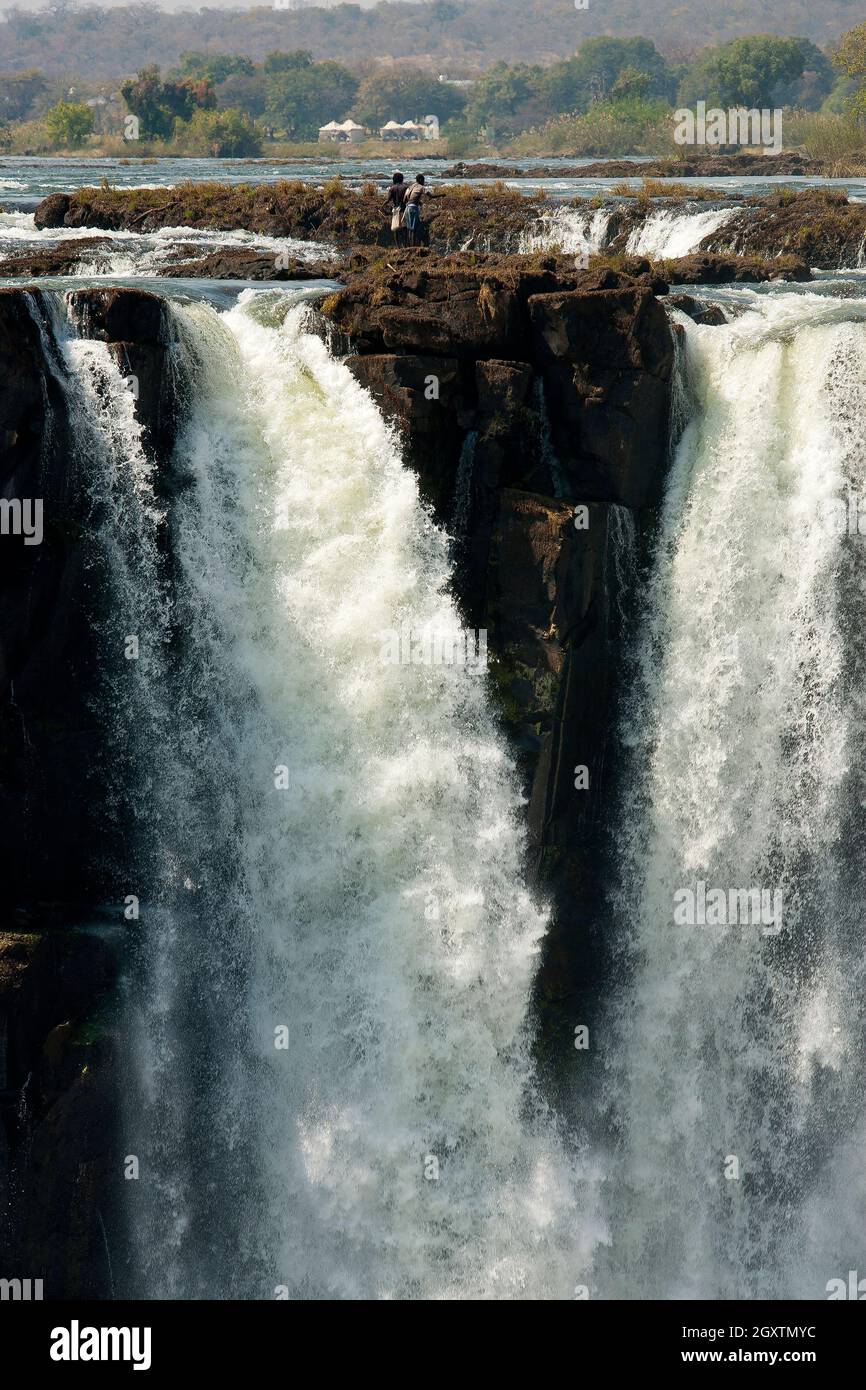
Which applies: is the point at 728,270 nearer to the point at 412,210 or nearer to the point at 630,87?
the point at 412,210

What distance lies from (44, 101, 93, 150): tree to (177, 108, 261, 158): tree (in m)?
10.4

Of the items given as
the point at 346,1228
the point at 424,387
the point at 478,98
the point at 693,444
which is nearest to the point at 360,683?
the point at 424,387

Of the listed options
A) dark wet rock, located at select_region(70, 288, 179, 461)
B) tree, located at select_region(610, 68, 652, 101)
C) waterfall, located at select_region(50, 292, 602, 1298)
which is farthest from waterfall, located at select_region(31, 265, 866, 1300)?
tree, located at select_region(610, 68, 652, 101)

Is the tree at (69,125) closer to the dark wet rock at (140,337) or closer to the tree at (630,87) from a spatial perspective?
the tree at (630,87)

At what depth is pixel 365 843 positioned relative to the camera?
2078 cm

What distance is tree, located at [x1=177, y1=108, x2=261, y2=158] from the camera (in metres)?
111

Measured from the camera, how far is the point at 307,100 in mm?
174500

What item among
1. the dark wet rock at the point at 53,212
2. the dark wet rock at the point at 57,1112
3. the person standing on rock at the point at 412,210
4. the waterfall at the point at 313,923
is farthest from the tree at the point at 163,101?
the dark wet rock at the point at 57,1112

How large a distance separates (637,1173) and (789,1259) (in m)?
2.47

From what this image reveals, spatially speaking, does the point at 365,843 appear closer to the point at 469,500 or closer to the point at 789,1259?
the point at 469,500
